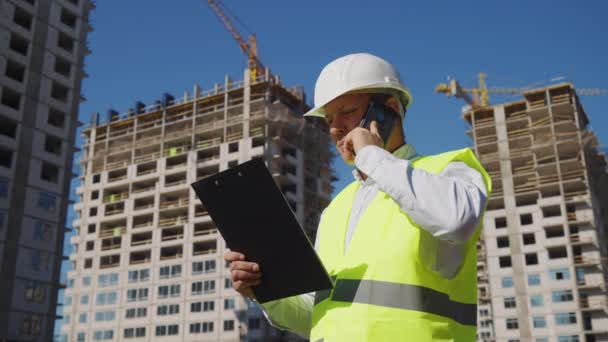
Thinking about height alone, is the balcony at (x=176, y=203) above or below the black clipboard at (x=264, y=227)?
above

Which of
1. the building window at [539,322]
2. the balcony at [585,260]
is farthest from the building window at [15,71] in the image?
the balcony at [585,260]

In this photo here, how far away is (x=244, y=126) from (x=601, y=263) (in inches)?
1661

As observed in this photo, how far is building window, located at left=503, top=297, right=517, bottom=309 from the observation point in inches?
2837

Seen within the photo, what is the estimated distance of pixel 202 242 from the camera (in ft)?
247

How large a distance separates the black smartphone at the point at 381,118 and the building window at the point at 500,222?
253 ft

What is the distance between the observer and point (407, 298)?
2.51 m

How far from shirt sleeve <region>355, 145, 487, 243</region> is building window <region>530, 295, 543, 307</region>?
240ft

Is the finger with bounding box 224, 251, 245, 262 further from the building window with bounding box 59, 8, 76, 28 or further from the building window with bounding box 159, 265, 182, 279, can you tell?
the building window with bounding box 159, 265, 182, 279

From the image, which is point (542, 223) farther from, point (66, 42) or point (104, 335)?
point (66, 42)

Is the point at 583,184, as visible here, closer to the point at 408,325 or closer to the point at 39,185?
the point at 39,185

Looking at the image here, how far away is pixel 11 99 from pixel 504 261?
53.6 meters

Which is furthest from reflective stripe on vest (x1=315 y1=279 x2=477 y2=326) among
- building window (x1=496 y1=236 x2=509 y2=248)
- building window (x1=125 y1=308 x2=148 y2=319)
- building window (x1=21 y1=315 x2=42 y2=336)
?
building window (x1=125 y1=308 x2=148 y2=319)

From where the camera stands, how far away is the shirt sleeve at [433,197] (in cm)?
238

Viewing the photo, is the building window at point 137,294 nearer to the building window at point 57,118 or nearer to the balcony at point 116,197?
the balcony at point 116,197
